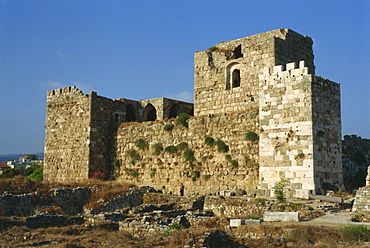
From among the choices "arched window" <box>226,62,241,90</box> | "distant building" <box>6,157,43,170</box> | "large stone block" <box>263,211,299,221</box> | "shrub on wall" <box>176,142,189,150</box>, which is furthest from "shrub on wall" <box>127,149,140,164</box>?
"distant building" <box>6,157,43,170</box>

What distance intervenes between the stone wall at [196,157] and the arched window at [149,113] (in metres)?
3.47

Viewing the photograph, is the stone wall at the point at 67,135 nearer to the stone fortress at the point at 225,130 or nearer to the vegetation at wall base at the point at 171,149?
the stone fortress at the point at 225,130

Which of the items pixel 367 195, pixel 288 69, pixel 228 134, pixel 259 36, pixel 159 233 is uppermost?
pixel 259 36

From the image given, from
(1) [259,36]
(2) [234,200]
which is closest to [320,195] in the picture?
(2) [234,200]

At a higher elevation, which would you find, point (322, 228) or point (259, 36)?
point (259, 36)

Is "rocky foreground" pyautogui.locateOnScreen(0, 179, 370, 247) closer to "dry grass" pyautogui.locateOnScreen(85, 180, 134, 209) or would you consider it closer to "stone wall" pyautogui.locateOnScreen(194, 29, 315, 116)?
"dry grass" pyautogui.locateOnScreen(85, 180, 134, 209)

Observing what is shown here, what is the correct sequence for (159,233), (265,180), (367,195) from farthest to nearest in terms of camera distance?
(265,180) < (367,195) < (159,233)

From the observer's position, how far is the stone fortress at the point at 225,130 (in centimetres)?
1888

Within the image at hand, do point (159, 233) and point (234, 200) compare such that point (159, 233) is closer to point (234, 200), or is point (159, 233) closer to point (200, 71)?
point (234, 200)

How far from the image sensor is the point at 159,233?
1388 centimetres

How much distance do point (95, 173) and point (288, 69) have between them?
13.2 m

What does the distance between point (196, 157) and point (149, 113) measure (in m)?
9.12

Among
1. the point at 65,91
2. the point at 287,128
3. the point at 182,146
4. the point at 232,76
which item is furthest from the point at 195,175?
the point at 65,91

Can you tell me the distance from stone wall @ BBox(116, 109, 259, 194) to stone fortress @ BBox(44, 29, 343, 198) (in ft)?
0.16
